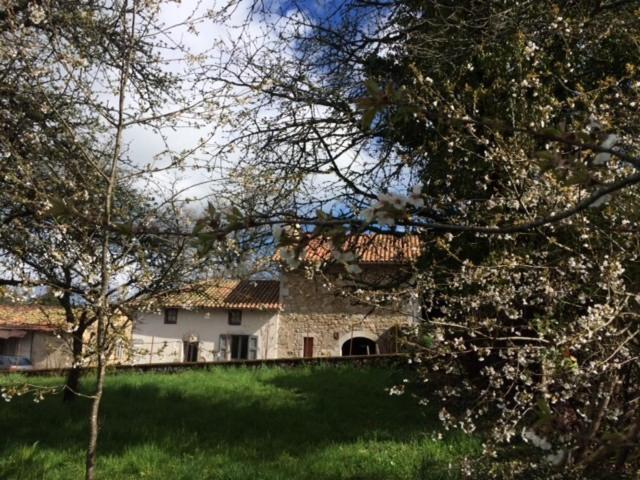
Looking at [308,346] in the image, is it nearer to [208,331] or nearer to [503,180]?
[208,331]

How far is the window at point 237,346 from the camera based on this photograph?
2550 centimetres

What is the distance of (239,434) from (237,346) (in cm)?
1918

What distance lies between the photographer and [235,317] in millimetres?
25891

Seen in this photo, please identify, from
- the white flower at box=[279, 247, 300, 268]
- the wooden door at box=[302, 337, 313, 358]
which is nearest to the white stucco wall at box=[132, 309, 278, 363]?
the wooden door at box=[302, 337, 313, 358]

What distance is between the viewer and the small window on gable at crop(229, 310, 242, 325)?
84.6 ft

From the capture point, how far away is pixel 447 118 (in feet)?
4.69

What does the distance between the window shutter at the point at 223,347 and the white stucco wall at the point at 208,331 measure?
0.44 feet

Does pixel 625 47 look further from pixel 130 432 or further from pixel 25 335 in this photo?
pixel 25 335

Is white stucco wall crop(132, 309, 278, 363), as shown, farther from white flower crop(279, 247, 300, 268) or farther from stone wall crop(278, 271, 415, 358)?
white flower crop(279, 247, 300, 268)

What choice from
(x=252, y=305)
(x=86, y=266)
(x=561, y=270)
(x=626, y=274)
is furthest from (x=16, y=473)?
(x=252, y=305)

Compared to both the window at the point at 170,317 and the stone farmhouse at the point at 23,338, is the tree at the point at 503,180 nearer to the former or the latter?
the window at the point at 170,317

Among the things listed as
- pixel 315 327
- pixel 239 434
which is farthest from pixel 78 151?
pixel 315 327

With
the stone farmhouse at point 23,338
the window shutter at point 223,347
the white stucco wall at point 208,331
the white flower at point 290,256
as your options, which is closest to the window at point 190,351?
the white stucco wall at point 208,331

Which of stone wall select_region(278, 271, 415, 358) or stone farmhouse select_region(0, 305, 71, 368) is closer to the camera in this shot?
stone wall select_region(278, 271, 415, 358)
